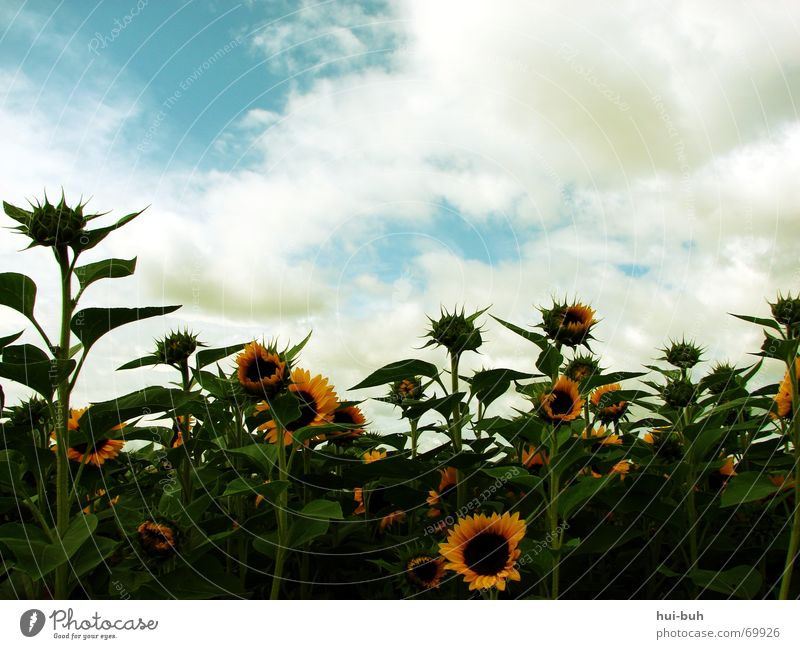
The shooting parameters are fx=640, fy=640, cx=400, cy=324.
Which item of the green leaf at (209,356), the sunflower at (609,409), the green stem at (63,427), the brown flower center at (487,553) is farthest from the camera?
the sunflower at (609,409)

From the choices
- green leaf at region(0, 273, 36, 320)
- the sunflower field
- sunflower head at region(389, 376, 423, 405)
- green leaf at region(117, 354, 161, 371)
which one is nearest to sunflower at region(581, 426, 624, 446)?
the sunflower field

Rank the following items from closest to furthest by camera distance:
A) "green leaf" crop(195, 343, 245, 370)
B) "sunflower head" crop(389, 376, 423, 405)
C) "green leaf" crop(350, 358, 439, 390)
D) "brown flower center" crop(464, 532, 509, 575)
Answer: "brown flower center" crop(464, 532, 509, 575) → "green leaf" crop(350, 358, 439, 390) → "green leaf" crop(195, 343, 245, 370) → "sunflower head" crop(389, 376, 423, 405)

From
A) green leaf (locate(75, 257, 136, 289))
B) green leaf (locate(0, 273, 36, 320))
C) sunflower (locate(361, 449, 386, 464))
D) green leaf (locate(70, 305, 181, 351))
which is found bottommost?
sunflower (locate(361, 449, 386, 464))

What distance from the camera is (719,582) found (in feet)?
4.85

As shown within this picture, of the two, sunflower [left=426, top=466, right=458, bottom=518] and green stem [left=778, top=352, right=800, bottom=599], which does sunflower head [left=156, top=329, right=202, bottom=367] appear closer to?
sunflower [left=426, top=466, right=458, bottom=518]

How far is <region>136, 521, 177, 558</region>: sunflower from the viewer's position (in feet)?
4.52

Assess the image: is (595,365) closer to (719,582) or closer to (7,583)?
(719,582)

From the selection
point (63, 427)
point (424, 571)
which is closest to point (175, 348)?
point (63, 427)

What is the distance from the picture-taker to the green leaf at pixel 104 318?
4.38ft

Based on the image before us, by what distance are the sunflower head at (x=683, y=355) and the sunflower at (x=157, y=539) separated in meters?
1.78

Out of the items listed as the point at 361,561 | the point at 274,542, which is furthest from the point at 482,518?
the point at 274,542

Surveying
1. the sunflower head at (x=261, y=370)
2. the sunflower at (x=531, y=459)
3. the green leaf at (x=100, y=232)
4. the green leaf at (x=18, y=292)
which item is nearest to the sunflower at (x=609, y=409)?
the sunflower at (x=531, y=459)

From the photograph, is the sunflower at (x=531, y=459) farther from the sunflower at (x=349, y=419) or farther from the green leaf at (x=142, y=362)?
the green leaf at (x=142, y=362)

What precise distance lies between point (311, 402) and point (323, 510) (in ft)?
1.62
